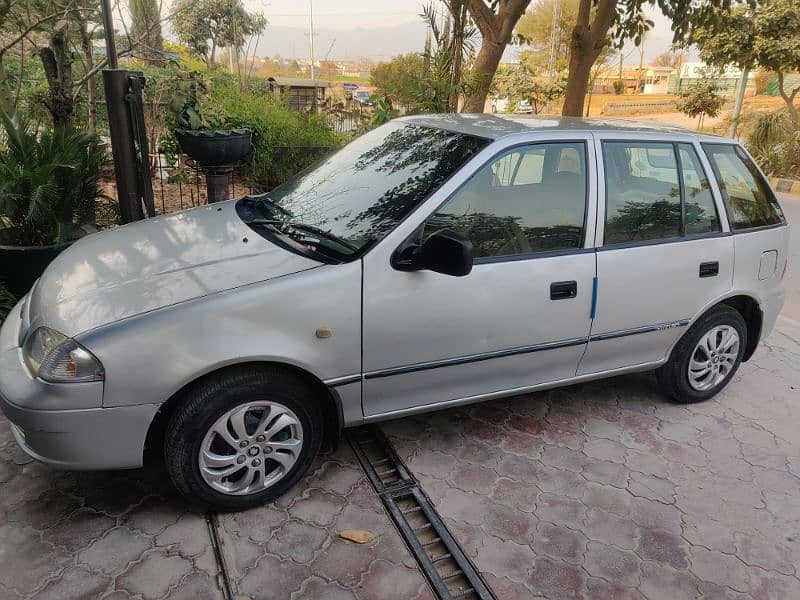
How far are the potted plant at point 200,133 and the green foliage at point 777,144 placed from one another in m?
12.2

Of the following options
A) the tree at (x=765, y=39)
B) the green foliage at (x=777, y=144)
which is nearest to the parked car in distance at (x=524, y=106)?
the tree at (x=765, y=39)

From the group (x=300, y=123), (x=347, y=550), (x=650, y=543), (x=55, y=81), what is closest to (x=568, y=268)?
(x=650, y=543)

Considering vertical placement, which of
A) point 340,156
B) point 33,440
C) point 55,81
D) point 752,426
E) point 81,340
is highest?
point 55,81

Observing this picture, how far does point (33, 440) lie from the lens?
94.2 inches

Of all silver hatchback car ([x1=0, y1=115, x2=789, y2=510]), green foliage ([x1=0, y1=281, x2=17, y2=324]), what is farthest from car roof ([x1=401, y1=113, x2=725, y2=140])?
green foliage ([x1=0, y1=281, x2=17, y2=324])

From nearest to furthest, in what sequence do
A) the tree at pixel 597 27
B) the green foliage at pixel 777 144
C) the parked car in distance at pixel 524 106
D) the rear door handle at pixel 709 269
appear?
the rear door handle at pixel 709 269, the tree at pixel 597 27, the green foliage at pixel 777 144, the parked car in distance at pixel 524 106

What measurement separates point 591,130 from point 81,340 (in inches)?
102

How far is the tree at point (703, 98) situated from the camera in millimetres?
20500

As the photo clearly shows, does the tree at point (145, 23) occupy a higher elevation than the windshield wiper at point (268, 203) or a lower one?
higher

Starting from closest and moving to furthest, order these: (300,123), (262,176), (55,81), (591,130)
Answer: (591,130), (55,81), (262,176), (300,123)

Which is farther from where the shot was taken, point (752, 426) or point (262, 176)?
point (262, 176)

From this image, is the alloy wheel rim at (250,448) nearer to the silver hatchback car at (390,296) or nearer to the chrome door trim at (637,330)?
the silver hatchback car at (390,296)

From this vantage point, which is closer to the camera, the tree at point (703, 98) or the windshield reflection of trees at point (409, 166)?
the windshield reflection of trees at point (409, 166)

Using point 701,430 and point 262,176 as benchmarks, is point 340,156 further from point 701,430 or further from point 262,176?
point 262,176
